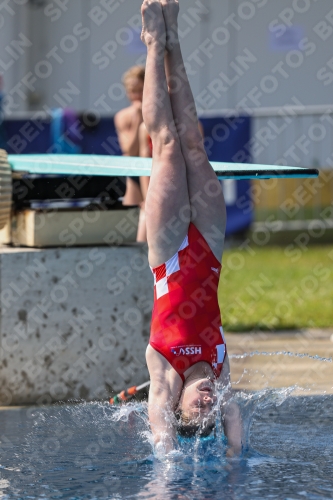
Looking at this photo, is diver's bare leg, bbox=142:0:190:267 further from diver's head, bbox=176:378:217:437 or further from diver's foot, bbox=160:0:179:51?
diver's head, bbox=176:378:217:437

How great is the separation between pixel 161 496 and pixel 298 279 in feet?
22.8

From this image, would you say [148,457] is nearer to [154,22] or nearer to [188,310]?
[188,310]

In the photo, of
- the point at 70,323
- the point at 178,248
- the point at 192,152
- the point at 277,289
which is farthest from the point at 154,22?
the point at 277,289

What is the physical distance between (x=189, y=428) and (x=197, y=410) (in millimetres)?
99

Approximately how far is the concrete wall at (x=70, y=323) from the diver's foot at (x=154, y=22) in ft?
→ 5.52

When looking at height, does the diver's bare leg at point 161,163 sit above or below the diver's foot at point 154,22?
below

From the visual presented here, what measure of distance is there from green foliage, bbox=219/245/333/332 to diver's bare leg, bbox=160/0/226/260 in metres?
3.46

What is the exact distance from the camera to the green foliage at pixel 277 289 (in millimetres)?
8117

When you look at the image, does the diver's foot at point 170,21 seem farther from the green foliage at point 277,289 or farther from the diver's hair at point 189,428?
the green foliage at point 277,289

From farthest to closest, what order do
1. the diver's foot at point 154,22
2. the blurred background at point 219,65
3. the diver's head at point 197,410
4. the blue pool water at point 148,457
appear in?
1. the blurred background at point 219,65
2. the diver's foot at point 154,22
3. the diver's head at point 197,410
4. the blue pool water at point 148,457

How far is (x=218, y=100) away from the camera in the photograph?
16.8m

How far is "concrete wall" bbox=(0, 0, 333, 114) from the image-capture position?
53.6 feet

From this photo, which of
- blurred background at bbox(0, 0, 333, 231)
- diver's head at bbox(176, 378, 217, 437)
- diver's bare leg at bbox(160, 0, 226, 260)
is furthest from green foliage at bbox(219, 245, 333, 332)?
diver's head at bbox(176, 378, 217, 437)

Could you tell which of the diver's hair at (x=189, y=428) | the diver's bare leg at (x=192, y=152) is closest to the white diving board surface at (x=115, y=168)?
the diver's bare leg at (x=192, y=152)
